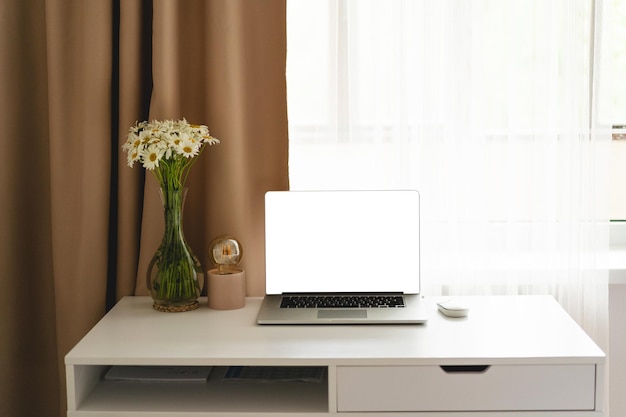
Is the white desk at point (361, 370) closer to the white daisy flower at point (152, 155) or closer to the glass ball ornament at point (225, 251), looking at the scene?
the glass ball ornament at point (225, 251)

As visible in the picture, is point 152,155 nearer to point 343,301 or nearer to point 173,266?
point 173,266

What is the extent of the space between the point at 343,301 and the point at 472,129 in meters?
0.60

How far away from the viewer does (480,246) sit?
2188 millimetres

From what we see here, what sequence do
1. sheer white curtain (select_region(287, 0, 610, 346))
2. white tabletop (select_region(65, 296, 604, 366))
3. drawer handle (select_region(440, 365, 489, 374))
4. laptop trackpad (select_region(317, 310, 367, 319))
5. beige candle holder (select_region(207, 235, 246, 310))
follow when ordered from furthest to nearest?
sheer white curtain (select_region(287, 0, 610, 346)) < beige candle holder (select_region(207, 235, 246, 310)) < laptop trackpad (select_region(317, 310, 367, 319)) < drawer handle (select_region(440, 365, 489, 374)) < white tabletop (select_region(65, 296, 604, 366))

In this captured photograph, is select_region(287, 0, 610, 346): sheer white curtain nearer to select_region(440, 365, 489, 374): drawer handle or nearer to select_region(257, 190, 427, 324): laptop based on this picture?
select_region(257, 190, 427, 324): laptop

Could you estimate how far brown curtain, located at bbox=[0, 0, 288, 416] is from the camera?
6.75 ft

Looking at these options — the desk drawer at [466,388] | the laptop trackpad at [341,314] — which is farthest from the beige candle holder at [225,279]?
the desk drawer at [466,388]

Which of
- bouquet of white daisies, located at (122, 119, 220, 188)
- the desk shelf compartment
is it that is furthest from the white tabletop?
bouquet of white daisies, located at (122, 119, 220, 188)

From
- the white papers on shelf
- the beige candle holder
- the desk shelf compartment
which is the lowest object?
the desk shelf compartment

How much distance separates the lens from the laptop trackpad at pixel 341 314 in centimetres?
187

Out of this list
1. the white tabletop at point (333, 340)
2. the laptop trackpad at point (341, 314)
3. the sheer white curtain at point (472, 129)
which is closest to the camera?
the white tabletop at point (333, 340)

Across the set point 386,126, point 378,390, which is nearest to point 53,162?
point 386,126

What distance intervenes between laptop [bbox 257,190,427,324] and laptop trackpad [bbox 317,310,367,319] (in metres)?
0.08

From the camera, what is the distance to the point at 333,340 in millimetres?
1752
